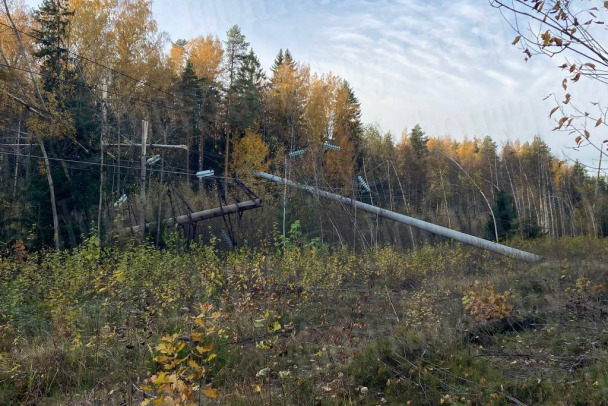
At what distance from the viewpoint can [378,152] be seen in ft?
131

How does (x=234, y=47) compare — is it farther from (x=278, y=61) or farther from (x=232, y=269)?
(x=232, y=269)

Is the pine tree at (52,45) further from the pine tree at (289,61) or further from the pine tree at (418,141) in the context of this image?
the pine tree at (418,141)

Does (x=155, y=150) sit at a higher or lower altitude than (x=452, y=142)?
lower

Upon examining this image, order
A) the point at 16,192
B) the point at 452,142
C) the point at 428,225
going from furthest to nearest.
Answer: the point at 452,142 < the point at 428,225 < the point at 16,192

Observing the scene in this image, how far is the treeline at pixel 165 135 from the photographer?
53.4 ft

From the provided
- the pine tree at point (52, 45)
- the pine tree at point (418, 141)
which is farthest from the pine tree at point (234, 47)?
the pine tree at point (418, 141)

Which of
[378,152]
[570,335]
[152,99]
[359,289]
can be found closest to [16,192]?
[152,99]

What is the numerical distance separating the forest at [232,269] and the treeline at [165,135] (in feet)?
0.43

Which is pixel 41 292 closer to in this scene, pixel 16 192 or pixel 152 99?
pixel 16 192

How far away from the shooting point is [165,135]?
20.0m

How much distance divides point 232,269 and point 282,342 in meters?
4.39

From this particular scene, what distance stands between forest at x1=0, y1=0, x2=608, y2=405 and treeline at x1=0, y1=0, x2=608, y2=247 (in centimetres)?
13

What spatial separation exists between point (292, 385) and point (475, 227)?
2669cm

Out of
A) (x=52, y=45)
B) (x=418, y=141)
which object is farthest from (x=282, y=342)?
(x=418, y=141)
